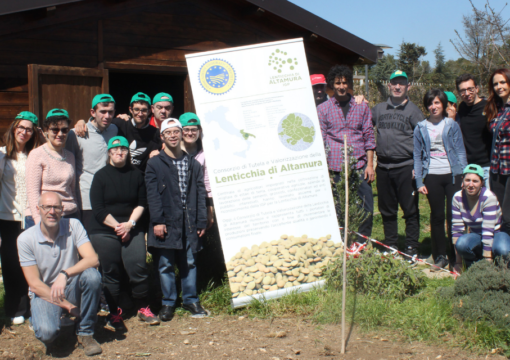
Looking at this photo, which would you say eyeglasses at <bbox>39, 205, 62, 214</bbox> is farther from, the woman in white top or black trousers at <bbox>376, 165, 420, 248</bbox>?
black trousers at <bbox>376, 165, 420, 248</bbox>

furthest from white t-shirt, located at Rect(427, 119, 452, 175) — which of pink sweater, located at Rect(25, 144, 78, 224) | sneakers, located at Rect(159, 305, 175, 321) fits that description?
pink sweater, located at Rect(25, 144, 78, 224)

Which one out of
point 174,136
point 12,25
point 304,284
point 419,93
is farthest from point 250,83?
point 419,93

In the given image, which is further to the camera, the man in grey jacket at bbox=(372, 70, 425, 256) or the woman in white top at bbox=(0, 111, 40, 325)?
the man in grey jacket at bbox=(372, 70, 425, 256)

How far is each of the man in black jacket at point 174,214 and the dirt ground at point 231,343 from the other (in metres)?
0.30

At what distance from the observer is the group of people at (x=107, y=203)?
4.06m

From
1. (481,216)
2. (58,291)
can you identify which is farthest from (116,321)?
(481,216)

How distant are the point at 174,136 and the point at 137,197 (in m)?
0.67

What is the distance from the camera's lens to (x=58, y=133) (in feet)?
13.4

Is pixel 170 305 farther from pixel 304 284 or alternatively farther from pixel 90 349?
pixel 304 284

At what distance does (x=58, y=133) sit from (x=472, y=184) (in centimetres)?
398

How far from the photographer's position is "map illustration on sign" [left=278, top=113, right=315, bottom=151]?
15.1ft

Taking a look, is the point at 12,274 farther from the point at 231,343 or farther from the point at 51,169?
the point at 231,343

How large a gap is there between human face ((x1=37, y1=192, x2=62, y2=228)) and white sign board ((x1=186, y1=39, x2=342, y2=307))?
142cm

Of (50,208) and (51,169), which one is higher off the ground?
(51,169)
